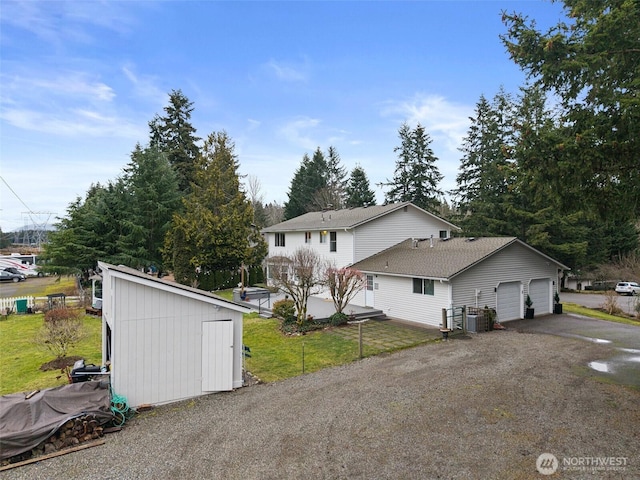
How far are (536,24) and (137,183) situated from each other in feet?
93.9

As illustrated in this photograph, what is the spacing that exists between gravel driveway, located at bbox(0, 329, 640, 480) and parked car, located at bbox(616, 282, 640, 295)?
3129 cm

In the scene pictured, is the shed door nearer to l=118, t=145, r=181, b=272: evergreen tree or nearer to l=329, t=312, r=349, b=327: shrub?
l=329, t=312, r=349, b=327: shrub

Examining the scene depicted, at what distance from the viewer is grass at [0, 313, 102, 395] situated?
10125 millimetres

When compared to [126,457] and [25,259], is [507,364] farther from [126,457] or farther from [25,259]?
[25,259]

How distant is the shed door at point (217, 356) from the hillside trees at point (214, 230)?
17.6 metres

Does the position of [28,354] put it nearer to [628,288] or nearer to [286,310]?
[286,310]

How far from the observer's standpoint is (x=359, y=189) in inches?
1944

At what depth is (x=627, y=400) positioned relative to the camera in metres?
8.31

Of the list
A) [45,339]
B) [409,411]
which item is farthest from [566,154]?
[45,339]

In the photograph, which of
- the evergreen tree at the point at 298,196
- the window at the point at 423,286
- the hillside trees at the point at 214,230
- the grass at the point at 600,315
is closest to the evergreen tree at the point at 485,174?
the grass at the point at 600,315

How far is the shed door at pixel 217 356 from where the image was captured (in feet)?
29.8

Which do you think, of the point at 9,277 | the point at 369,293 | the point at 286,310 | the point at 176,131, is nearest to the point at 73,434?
the point at 286,310

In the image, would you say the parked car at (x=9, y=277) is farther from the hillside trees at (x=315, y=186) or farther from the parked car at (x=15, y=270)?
the hillside trees at (x=315, y=186)

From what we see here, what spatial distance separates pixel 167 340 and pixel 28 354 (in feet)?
27.2
